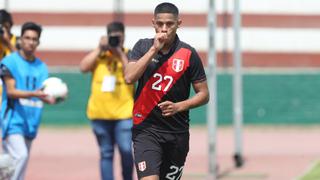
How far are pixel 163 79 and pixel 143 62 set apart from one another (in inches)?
11.7

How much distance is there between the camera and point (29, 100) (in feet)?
34.4

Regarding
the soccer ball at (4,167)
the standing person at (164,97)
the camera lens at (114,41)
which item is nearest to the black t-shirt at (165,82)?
the standing person at (164,97)

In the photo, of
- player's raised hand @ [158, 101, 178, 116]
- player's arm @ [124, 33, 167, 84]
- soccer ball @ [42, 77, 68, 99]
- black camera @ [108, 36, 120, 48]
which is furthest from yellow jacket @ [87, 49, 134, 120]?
player's raised hand @ [158, 101, 178, 116]

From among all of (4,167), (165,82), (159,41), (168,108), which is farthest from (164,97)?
(4,167)

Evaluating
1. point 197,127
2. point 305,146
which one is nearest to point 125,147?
point 305,146

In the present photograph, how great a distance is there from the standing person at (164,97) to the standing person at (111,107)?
311 cm

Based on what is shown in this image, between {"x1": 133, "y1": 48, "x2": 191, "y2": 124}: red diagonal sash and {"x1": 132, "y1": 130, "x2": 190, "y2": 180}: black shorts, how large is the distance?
22 centimetres

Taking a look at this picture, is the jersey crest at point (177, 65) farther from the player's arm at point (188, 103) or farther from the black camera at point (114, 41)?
the black camera at point (114, 41)

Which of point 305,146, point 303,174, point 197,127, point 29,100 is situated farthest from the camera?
point 197,127

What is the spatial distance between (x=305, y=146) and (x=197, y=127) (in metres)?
5.25

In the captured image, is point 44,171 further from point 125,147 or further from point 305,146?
point 305,146

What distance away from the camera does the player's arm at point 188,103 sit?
26.1 feet

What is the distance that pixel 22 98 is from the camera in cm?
1025

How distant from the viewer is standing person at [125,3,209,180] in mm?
8023
